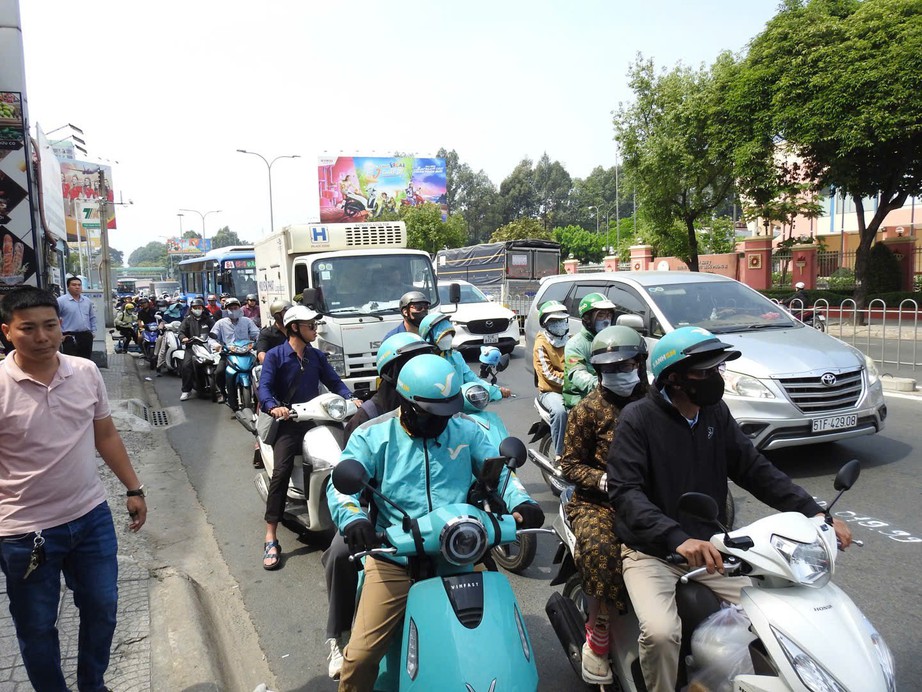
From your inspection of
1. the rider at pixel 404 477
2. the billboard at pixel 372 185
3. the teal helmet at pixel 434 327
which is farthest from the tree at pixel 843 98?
the billboard at pixel 372 185

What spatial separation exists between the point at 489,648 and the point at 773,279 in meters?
27.6

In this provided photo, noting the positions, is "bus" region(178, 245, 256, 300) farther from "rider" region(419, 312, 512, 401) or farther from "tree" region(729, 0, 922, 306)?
"tree" region(729, 0, 922, 306)

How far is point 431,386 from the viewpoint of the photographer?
279 centimetres

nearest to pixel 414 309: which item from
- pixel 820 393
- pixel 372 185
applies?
pixel 820 393

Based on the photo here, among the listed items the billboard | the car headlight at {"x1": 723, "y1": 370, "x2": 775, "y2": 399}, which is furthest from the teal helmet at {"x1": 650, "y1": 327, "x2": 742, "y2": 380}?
the billboard

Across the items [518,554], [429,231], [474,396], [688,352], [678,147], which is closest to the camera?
[688,352]

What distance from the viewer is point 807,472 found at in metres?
6.50

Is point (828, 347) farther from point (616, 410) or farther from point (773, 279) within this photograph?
point (773, 279)

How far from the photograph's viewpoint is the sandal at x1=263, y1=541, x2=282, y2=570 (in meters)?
5.11

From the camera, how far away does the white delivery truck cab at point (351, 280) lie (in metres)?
9.70

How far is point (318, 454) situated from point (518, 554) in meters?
1.52

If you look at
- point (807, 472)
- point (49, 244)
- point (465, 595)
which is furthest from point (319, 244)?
point (465, 595)

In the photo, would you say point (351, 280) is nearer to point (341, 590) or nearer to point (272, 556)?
point (272, 556)

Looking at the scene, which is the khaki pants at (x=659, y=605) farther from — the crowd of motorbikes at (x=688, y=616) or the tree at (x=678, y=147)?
the tree at (x=678, y=147)
